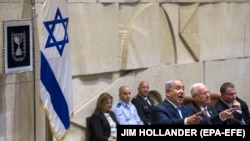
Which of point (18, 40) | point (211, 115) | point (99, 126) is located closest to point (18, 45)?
point (18, 40)

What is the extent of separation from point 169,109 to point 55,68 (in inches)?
53.1

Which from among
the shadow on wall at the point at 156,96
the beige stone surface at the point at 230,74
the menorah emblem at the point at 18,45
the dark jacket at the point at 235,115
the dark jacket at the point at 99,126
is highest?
the menorah emblem at the point at 18,45

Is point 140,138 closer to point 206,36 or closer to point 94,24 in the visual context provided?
point 94,24

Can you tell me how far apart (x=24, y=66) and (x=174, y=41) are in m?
3.99

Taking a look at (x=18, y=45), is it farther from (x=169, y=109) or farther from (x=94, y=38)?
(x=94, y=38)

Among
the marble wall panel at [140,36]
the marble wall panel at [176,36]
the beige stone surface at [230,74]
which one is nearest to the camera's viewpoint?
the marble wall panel at [140,36]

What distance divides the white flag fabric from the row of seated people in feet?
3.29

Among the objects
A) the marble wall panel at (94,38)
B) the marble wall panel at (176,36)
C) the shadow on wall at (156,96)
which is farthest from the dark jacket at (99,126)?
the marble wall panel at (176,36)

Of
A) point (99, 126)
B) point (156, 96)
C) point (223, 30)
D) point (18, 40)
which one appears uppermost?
point (223, 30)

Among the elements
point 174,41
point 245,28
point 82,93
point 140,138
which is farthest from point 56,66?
point 245,28

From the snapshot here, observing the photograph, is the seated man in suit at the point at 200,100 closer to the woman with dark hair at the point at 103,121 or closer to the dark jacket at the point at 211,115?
the dark jacket at the point at 211,115

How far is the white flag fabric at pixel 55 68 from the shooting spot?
705cm

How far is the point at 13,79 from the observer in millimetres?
7605

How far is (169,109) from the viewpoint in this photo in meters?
7.42
